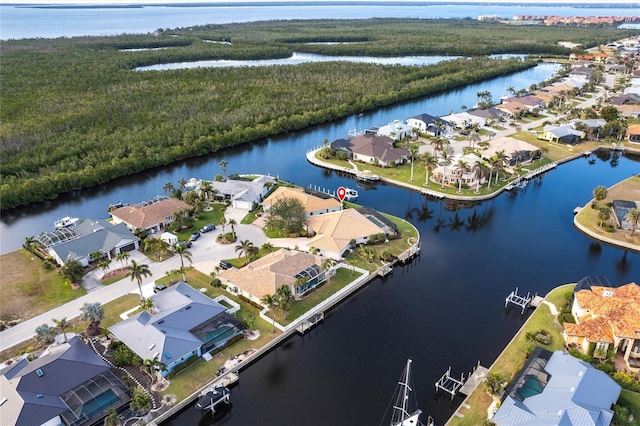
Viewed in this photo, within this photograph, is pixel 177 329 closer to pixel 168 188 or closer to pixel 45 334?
pixel 45 334

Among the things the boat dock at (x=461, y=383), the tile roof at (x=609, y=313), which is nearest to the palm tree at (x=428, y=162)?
the tile roof at (x=609, y=313)

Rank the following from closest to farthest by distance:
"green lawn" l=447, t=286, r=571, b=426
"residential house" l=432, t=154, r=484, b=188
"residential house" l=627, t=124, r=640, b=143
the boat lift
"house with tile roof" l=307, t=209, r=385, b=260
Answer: "green lawn" l=447, t=286, r=571, b=426, the boat lift, "house with tile roof" l=307, t=209, r=385, b=260, "residential house" l=432, t=154, r=484, b=188, "residential house" l=627, t=124, r=640, b=143

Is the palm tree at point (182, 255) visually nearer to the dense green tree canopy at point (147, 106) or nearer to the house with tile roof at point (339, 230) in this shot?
the house with tile roof at point (339, 230)

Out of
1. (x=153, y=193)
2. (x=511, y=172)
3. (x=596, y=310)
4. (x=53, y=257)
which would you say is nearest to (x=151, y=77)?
(x=153, y=193)

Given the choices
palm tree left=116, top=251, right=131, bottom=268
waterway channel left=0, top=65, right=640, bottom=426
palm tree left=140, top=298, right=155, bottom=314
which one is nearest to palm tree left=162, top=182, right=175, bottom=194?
waterway channel left=0, top=65, right=640, bottom=426

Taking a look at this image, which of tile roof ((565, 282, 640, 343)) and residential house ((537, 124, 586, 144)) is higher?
residential house ((537, 124, 586, 144))

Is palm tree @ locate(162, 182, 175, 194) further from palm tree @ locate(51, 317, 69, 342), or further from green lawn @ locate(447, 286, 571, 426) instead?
green lawn @ locate(447, 286, 571, 426)

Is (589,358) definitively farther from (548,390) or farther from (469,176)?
(469,176)
